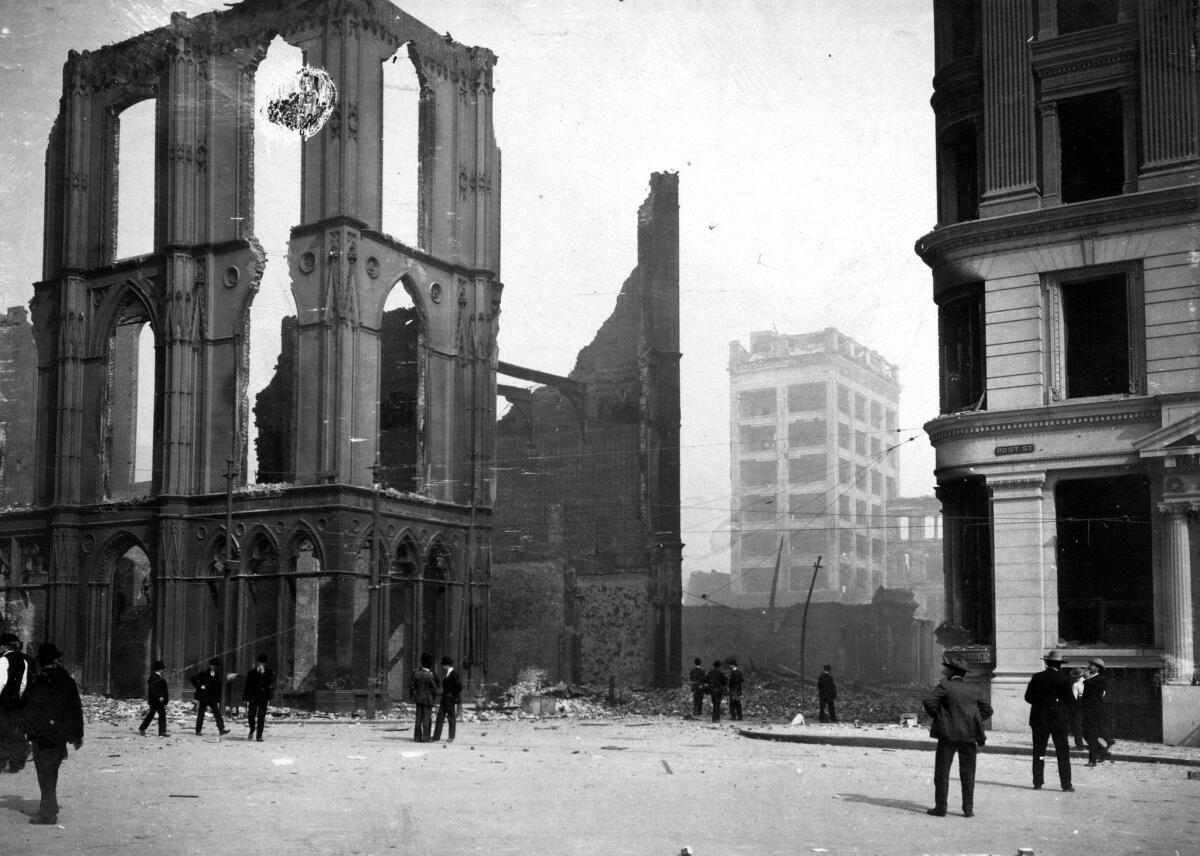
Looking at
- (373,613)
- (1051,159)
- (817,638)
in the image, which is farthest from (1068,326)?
(817,638)

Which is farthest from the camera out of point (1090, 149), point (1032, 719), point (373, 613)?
point (373, 613)

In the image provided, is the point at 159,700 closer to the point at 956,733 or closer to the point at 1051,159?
the point at 956,733

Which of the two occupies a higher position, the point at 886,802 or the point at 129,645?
the point at 886,802

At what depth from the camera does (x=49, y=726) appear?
11.9m

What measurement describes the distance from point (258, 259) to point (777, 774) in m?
24.4

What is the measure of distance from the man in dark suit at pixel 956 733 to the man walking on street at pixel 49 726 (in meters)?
7.71

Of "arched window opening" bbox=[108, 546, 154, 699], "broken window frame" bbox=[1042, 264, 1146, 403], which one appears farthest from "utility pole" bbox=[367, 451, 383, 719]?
"broken window frame" bbox=[1042, 264, 1146, 403]

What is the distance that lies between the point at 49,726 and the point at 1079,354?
19.7 m

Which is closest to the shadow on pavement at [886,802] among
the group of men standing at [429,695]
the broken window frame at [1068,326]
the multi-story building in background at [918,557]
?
the group of men standing at [429,695]

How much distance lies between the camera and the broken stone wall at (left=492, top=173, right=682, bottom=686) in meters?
46.1

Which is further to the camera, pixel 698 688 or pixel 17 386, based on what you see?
pixel 17 386

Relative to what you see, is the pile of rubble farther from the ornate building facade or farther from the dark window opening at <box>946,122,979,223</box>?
the dark window opening at <box>946,122,979,223</box>

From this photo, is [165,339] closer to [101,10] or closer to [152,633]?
[152,633]

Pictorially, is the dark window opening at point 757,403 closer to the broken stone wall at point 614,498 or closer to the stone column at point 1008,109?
the broken stone wall at point 614,498
